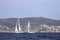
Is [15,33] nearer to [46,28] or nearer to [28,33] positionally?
[28,33]

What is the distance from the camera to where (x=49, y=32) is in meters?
63.5

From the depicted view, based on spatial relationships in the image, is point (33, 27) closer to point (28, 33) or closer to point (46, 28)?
point (46, 28)

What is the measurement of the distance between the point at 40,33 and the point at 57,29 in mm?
7646

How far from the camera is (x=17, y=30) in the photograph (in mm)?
60625

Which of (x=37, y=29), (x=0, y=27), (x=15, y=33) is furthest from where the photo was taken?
(x=15, y=33)

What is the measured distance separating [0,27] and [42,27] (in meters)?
7.69

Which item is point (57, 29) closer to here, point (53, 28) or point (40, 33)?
point (53, 28)

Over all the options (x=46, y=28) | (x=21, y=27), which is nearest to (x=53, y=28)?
(x=46, y=28)

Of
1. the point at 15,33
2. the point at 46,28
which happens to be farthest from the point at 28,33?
the point at 46,28

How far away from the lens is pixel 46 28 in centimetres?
5909

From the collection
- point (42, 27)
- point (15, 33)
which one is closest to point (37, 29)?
point (42, 27)

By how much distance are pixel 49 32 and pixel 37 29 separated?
4213 millimetres

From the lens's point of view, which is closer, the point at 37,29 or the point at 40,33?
the point at 37,29

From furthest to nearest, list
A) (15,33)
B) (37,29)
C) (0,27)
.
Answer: (15,33)
(37,29)
(0,27)
